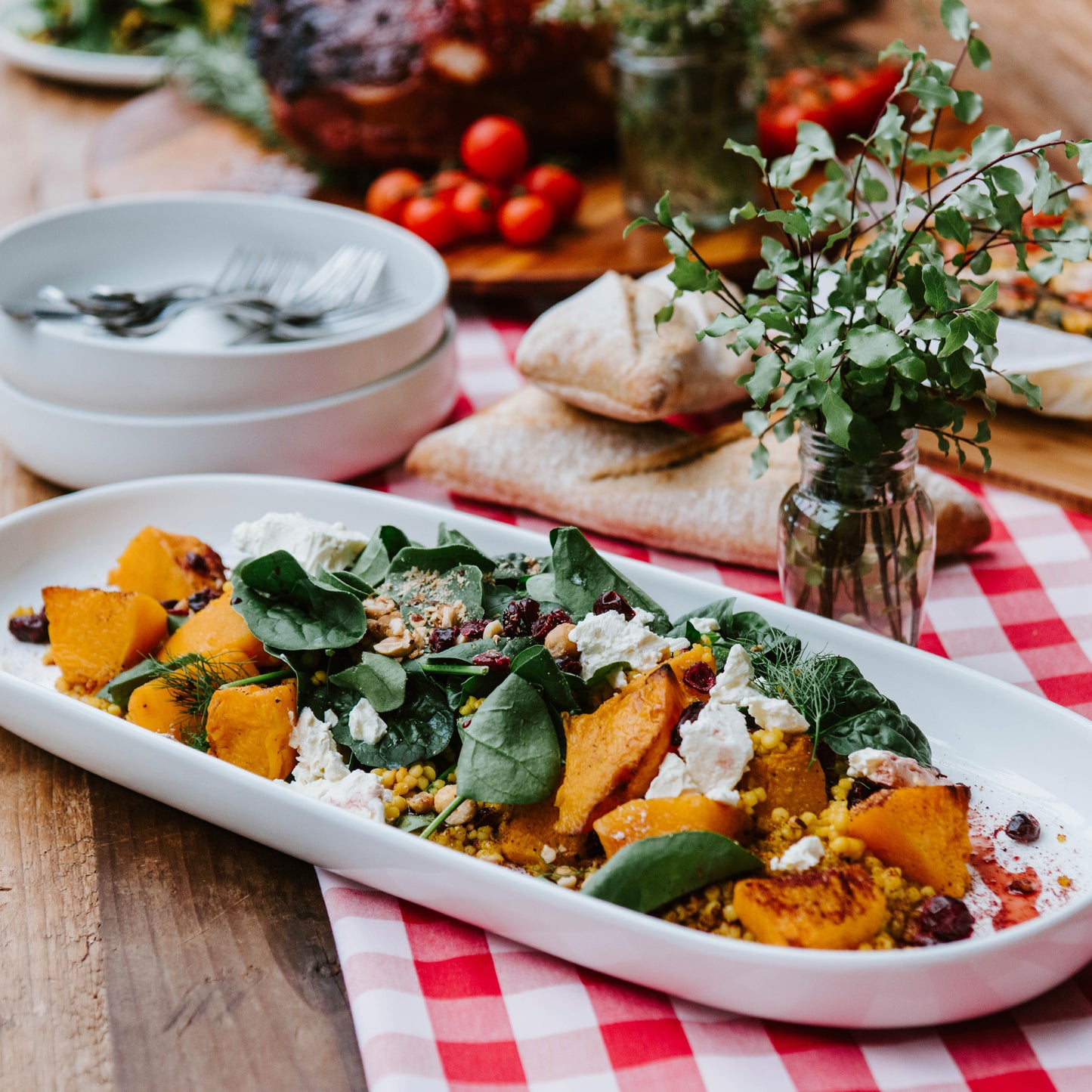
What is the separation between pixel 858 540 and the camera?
1.46 meters

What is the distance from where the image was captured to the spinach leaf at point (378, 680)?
128 cm

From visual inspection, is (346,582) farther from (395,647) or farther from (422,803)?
(422,803)

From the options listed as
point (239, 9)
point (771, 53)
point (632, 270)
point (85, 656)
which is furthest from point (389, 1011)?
point (239, 9)

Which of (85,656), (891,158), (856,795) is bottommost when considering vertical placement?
(85,656)

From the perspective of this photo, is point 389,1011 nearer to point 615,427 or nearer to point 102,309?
point 615,427

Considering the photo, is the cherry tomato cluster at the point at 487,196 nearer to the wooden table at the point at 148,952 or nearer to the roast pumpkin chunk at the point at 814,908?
the wooden table at the point at 148,952

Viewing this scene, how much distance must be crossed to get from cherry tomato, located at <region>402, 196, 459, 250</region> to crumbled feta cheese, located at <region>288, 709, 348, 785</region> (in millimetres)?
1560

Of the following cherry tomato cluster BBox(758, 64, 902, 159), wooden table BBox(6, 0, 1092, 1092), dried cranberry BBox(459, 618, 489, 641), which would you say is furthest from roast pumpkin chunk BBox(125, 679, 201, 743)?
cherry tomato cluster BBox(758, 64, 902, 159)

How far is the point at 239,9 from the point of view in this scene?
3.65 metres

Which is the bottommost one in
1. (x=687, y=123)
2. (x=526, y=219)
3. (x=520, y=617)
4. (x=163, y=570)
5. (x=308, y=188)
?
(x=308, y=188)

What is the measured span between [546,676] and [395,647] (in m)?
0.21

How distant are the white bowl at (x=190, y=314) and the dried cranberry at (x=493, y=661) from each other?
0.84m

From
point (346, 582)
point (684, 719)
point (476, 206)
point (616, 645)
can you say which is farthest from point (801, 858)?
point (476, 206)

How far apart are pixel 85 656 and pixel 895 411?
3.31ft
